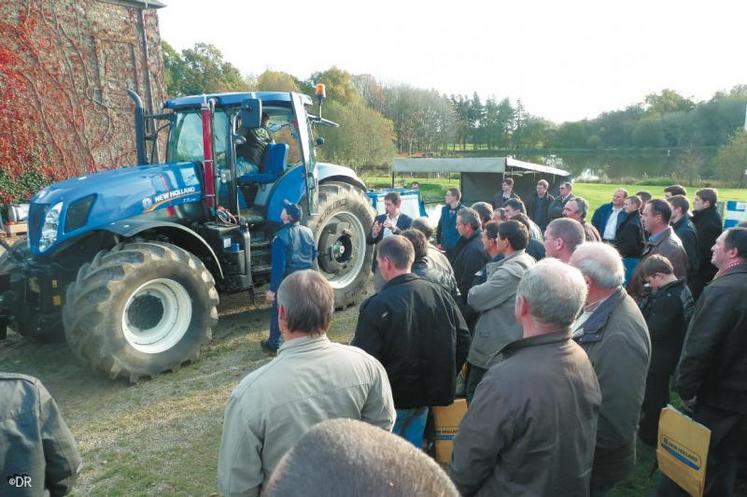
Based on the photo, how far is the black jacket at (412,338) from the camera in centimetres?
260

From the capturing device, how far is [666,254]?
403 centimetres

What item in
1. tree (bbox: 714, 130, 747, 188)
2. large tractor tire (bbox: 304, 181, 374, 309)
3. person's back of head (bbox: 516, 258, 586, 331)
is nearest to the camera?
person's back of head (bbox: 516, 258, 586, 331)

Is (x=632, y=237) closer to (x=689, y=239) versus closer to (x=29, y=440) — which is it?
(x=689, y=239)

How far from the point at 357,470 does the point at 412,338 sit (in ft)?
6.59

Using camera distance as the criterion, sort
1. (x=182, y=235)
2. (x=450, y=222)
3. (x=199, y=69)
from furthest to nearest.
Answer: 1. (x=199, y=69)
2. (x=450, y=222)
3. (x=182, y=235)

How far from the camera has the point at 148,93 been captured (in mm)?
13047

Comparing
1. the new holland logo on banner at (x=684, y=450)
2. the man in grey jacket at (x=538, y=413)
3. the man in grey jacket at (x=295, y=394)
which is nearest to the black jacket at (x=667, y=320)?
the new holland logo on banner at (x=684, y=450)

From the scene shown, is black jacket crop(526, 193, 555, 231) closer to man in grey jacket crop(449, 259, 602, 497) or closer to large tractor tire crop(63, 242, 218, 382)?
large tractor tire crop(63, 242, 218, 382)

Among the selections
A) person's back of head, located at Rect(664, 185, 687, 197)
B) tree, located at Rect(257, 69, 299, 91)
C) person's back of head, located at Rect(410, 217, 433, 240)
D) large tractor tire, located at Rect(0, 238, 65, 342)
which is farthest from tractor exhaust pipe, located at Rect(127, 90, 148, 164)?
tree, located at Rect(257, 69, 299, 91)

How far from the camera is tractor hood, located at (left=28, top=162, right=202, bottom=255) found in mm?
4320

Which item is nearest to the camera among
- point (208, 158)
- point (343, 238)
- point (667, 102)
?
point (208, 158)

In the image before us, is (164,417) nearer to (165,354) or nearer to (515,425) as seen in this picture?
(165,354)

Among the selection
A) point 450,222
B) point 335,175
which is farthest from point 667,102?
point 335,175

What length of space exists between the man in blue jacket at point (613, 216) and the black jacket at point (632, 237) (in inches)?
7.3
